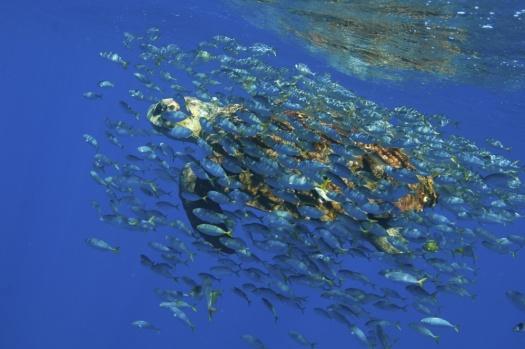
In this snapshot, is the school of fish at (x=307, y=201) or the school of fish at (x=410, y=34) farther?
the school of fish at (x=410, y=34)

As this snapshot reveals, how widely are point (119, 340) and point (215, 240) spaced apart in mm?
33364

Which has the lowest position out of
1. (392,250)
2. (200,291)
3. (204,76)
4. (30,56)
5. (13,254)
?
(13,254)

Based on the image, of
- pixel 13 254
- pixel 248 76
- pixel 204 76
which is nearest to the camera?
pixel 248 76

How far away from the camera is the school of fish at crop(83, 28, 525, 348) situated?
25.8ft

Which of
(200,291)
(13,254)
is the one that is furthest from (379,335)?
(13,254)

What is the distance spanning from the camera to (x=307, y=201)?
8977 millimetres

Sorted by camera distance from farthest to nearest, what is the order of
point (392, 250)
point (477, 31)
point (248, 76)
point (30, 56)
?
1. point (30, 56)
2. point (477, 31)
3. point (248, 76)
4. point (392, 250)

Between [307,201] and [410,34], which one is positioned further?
[410,34]

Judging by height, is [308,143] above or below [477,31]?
below

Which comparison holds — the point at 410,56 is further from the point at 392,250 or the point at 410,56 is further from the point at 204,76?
the point at 392,250

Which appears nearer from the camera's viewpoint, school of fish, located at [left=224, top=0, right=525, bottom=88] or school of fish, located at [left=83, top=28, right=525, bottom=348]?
school of fish, located at [left=83, top=28, right=525, bottom=348]

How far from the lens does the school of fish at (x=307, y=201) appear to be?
7859 mm

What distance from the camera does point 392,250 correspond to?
8.81 m

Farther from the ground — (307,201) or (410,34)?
(410,34)
